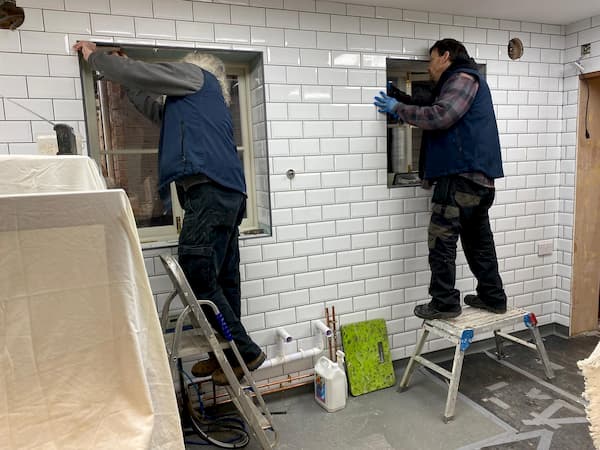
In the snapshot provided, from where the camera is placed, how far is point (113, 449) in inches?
43.6

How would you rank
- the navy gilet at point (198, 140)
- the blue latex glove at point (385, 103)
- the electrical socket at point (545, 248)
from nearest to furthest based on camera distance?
the navy gilet at point (198, 140) < the blue latex glove at point (385, 103) < the electrical socket at point (545, 248)

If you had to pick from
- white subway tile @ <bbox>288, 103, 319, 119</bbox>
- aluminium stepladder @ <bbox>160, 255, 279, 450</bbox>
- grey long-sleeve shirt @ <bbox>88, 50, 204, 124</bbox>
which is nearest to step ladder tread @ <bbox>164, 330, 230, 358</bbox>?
aluminium stepladder @ <bbox>160, 255, 279, 450</bbox>

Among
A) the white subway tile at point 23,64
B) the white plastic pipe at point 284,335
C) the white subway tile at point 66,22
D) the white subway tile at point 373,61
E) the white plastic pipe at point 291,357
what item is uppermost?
the white subway tile at point 66,22

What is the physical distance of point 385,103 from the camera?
2.78 metres

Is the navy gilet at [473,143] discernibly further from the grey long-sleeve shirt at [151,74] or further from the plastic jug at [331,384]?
the grey long-sleeve shirt at [151,74]

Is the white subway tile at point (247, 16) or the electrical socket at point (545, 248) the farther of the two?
the electrical socket at point (545, 248)

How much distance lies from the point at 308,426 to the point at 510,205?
2162 mm

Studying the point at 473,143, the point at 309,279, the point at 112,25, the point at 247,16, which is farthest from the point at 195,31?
the point at 473,143

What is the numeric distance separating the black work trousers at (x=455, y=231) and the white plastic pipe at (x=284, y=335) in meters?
0.91

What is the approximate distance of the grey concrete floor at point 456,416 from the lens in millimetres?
2328

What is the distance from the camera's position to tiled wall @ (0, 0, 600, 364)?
219 centimetres

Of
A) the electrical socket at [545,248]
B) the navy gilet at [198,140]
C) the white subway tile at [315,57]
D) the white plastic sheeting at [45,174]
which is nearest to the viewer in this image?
the white plastic sheeting at [45,174]

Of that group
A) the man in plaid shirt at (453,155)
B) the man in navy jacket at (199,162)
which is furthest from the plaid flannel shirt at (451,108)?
the man in navy jacket at (199,162)

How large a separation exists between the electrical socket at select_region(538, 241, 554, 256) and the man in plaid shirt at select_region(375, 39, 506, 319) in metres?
0.97
